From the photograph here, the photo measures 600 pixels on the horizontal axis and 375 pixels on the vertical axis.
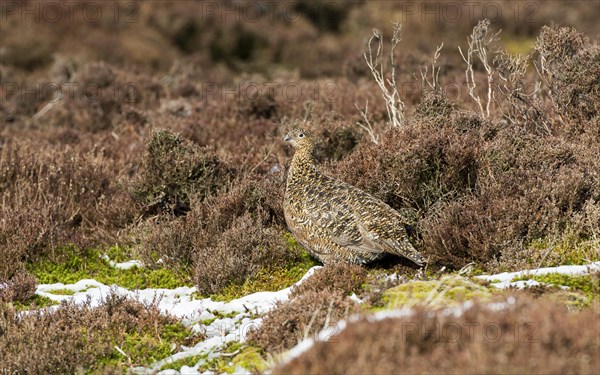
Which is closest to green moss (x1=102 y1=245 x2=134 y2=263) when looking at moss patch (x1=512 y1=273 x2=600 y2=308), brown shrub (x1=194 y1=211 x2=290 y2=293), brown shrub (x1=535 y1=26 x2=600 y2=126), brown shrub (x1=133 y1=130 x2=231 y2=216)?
brown shrub (x1=133 y1=130 x2=231 y2=216)

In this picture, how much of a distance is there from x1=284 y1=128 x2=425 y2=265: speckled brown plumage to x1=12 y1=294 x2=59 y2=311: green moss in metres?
2.20

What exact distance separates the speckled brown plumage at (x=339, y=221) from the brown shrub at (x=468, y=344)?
1.96 metres

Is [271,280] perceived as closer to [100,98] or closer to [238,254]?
[238,254]

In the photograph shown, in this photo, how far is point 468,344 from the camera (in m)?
3.78

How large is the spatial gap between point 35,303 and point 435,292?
11.6 feet

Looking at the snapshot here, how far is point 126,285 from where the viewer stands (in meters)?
6.83

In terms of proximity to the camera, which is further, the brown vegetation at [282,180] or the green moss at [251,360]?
the brown vegetation at [282,180]

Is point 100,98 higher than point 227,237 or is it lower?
lower

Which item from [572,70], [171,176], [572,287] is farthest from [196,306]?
[572,70]

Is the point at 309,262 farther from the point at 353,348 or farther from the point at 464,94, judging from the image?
the point at 464,94

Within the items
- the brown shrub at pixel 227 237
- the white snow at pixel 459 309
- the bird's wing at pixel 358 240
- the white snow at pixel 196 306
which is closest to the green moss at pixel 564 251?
the white snow at pixel 459 309

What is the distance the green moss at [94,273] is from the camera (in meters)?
6.83

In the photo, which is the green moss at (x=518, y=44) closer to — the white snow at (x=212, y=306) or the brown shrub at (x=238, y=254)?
the brown shrub at (x=238, y=254)

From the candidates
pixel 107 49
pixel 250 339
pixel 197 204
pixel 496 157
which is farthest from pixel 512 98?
pixel 107 49
